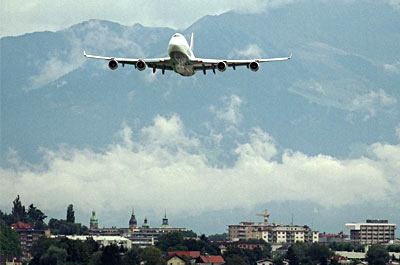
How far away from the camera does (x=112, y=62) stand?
102 m

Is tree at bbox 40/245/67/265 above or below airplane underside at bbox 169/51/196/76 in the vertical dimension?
below

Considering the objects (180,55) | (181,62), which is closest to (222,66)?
(180,55)

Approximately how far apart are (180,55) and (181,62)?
68.0 inches

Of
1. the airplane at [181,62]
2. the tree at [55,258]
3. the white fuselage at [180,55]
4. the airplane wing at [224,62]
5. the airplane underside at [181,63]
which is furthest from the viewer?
the tree at [55,258]

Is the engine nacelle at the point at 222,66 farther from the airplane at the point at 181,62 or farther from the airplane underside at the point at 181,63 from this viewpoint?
the airplane underside at the point at 181,63

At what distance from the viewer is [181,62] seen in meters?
104

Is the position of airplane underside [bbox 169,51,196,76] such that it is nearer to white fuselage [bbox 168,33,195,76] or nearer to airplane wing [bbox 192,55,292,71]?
white fuselage [bbox 168,33,195,76]

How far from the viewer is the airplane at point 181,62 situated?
3981 inches

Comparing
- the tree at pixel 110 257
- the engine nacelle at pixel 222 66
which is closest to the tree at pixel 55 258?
the tree at pixel 110 257

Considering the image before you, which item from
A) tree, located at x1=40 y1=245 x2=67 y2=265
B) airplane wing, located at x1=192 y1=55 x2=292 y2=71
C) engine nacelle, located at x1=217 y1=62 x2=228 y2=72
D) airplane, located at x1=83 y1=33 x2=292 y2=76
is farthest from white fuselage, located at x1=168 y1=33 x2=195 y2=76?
tree, located at x1=40 y1=245 x2=67 y2=265

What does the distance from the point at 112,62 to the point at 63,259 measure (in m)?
104

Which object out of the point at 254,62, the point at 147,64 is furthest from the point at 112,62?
the point at 254,62

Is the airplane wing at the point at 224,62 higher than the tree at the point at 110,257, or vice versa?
the airplane wing at the point at 224,62

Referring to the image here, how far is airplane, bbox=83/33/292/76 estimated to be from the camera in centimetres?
10112
